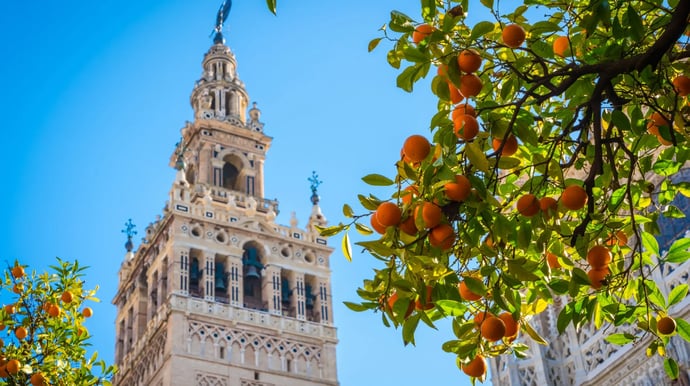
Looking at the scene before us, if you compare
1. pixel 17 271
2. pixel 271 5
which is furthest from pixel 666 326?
pixel 17 271

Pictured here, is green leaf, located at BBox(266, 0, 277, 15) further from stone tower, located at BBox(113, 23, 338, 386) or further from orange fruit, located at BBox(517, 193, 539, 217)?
stone tower, located at BBox(113, 23, 338, 386)

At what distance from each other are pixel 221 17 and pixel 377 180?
4859 cm

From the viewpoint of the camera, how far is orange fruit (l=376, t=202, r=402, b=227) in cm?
459

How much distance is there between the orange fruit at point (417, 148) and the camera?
186 inches

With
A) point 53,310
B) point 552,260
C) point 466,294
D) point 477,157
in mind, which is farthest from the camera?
point 53,310

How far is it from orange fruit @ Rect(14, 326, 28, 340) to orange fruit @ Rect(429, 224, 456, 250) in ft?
18.9

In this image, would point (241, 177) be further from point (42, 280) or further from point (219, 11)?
point (42, 280)

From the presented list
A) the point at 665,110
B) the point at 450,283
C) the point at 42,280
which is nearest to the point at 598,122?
the point at 665,110

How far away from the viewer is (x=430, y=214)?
448 centimetres

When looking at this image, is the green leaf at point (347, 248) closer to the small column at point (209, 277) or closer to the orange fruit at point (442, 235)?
the orange fruit at point (442, 235)

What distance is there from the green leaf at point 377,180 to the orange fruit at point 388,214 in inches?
10.9

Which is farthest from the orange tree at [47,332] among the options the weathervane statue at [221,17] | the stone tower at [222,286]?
the weathervane statue at [221,17]

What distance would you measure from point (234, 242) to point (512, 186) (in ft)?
115

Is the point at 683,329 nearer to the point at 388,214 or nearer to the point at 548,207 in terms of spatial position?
the point at 548,207
